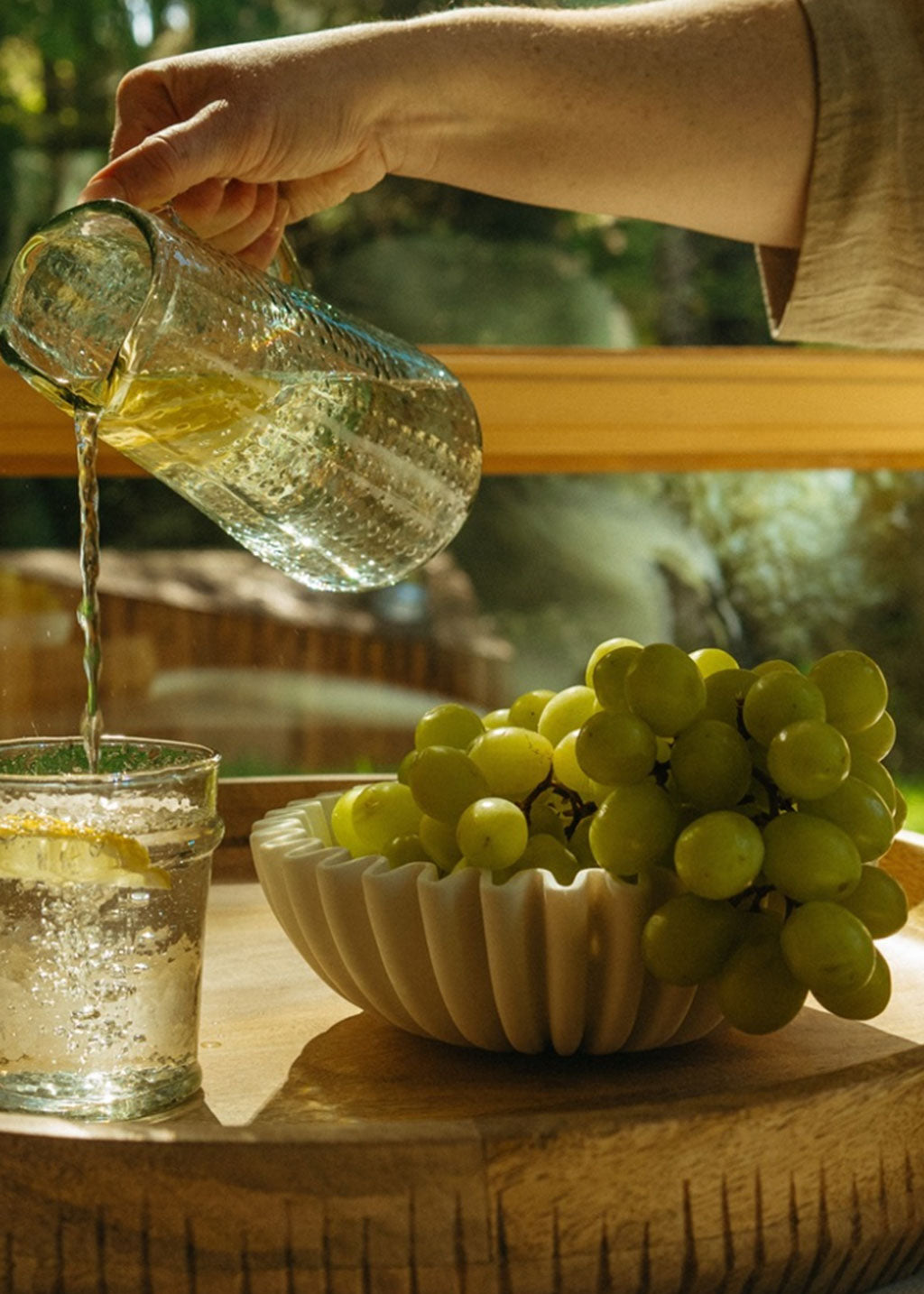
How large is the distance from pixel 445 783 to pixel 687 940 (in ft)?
0.48

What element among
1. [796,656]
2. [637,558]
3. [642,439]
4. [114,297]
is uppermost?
[114,297]

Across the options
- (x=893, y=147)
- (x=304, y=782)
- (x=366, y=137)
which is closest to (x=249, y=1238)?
(x=304, y=782)

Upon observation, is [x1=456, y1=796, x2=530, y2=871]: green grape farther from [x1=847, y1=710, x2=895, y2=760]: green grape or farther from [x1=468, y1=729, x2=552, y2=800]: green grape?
[x1=847, y1=710, x2=895, y2=760]: green grape

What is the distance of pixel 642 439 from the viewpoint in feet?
5.60

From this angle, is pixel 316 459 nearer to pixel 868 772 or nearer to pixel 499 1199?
pixel 868 772

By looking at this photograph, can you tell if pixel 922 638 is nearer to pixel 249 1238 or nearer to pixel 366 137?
pixel 366 137

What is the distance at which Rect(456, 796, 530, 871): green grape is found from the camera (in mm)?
712

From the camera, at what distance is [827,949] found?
0.65 meters

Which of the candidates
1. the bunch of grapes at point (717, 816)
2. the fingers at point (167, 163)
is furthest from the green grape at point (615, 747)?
the fingers at point (167, 163)

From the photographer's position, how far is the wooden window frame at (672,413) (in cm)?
165

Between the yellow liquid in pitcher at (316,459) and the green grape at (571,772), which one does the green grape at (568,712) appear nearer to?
the green grape at (571,772)

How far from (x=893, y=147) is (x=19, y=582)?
3.43 ft

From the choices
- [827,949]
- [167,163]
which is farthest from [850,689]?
[167,163]

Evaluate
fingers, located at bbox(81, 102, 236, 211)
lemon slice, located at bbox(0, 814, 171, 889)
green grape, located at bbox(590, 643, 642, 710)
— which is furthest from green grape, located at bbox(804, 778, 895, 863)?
fingers, located at bbox(81, 102, 236, 211)
